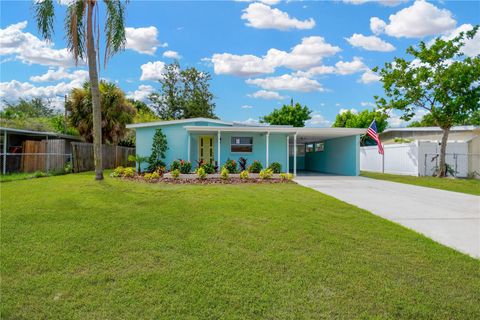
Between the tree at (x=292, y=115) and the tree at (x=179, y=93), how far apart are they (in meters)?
7.96

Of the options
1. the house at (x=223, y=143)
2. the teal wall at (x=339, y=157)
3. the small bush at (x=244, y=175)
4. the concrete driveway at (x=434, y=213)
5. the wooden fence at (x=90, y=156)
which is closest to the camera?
the concrete driveway at (x=434, y=213)

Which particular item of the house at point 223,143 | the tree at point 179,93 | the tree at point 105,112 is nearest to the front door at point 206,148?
the house at point 223,143

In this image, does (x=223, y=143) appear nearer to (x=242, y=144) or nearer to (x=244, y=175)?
(x=242, y=144)

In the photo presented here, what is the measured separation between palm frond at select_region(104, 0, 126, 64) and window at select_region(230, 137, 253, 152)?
719 centimetres

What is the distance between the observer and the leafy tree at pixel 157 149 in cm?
1605

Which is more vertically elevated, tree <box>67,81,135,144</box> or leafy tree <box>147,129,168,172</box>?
tree <box>67,81,135,144</box>

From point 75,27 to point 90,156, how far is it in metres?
8.27

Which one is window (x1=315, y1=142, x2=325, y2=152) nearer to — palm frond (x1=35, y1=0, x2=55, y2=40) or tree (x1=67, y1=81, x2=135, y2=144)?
tree (x1=67, y1=81, x2=135, y2=144)

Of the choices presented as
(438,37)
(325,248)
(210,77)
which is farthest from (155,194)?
(210,77)

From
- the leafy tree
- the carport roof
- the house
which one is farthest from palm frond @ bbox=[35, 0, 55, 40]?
the carport roof

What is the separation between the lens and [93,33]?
11.6m

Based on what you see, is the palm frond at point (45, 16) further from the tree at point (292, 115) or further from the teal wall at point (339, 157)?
the tree at point (292, 115)

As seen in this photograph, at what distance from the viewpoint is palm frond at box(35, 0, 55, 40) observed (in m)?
11.0

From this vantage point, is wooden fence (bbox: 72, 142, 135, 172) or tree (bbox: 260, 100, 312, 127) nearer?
wooden fence (bbox: 72, 142, 135, 172)
